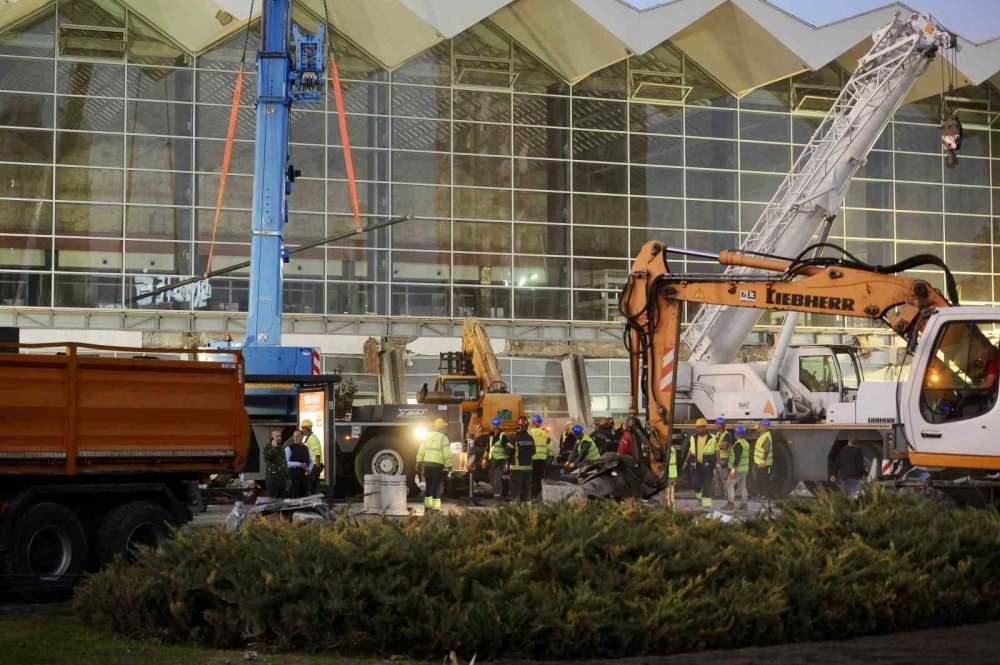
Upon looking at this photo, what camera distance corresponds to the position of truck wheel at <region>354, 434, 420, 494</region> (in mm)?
29125

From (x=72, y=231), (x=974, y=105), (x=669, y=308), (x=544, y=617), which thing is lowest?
(x=544, y=617)

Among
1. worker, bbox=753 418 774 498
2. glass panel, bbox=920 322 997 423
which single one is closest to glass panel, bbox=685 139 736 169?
worker, bbox=753 418 774 498

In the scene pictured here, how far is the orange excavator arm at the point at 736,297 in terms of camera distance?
61.6ft

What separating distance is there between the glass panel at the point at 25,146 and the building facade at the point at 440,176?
0.07 meters

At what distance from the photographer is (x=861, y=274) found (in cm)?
1919

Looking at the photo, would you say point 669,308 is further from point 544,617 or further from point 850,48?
point 850,48

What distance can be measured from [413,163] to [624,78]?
8437 mm

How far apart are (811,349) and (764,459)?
4905mm

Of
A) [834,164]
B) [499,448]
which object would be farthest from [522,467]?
[834,164]

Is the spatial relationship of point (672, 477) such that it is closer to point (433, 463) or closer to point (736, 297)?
point (433, 463)

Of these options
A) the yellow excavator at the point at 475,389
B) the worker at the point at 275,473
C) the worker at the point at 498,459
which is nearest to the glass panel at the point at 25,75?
the yellow excavator at the point at 475,389

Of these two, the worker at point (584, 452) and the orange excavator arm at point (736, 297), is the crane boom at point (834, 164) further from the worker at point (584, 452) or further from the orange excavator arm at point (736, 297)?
the orange excavator arm at point (736, 297)

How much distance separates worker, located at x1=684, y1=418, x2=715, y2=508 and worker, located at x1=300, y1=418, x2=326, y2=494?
8633mm

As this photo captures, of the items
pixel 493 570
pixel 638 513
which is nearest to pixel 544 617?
pixel 493 570
